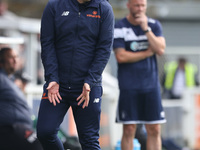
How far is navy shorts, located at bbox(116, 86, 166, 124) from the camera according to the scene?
654 cm

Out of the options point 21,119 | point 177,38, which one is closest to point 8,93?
point 21,119

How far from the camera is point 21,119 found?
7008mm

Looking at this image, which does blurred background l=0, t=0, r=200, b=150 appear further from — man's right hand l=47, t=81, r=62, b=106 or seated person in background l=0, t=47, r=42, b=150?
man's right hand l=47, t=81, r=62, b=106

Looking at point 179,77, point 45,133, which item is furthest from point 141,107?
point 179,77

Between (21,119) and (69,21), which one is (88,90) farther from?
(21,119)

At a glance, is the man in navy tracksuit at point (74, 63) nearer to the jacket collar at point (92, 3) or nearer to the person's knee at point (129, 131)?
the jacket collar at point (92, 3)

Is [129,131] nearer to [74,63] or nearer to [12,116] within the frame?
[12,116]

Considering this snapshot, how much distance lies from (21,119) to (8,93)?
1.25 feet

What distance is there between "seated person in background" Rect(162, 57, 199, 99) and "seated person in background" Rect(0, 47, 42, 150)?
7173mm

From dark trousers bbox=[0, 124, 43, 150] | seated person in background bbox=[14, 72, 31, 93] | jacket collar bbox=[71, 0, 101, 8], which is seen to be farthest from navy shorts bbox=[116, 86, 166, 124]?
seated person in background bbox=[14, 72, 31, 93]

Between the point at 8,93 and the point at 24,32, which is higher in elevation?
the point at 24,32

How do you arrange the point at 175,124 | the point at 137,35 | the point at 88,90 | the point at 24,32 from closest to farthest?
the point at 88,90
the point at 137,35
the point at 24,32
the point at 175,124

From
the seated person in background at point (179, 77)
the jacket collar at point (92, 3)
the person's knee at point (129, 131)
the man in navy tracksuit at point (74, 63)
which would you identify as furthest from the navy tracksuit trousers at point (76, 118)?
the seated person in background at point (179, 77)

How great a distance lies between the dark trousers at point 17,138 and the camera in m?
6.82
